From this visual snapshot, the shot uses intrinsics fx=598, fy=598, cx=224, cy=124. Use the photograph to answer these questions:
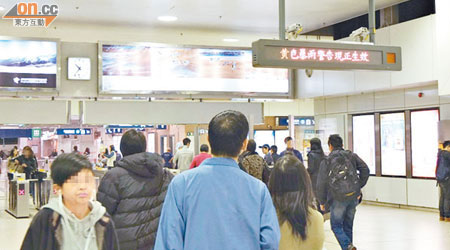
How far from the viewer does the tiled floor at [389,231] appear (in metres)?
8.46

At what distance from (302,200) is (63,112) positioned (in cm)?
1050

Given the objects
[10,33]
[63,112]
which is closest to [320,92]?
[63,112]

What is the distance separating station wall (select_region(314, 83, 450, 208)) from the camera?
1248cm

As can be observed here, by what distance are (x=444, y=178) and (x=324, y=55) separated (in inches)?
194

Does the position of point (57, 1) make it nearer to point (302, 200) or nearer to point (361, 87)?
point (361, 87)

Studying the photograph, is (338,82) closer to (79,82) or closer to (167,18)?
(167,18)

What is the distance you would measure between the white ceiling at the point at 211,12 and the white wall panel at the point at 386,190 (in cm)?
384

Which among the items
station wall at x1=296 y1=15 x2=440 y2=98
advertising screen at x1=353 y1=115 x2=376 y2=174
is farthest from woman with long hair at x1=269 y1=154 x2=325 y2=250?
advertising screen at x1=353 y1=115 x2=376 y2=174

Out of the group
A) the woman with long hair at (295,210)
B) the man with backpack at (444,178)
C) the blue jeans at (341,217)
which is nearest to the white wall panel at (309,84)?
the man with backpack at (444,178)

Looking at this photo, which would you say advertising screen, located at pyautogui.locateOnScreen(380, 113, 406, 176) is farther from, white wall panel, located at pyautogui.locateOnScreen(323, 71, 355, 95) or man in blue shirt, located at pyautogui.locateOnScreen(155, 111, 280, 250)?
man in blue shirt, located at pyautogui.locateOnScreen(155, 111, 280, 250)

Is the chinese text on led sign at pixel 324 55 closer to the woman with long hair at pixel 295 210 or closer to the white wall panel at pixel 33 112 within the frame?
the woman with long hair at pixel 295 210

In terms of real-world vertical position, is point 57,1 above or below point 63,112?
above

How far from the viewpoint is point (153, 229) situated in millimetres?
4129

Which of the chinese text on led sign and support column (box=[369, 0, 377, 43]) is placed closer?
the chinese text on led sign
